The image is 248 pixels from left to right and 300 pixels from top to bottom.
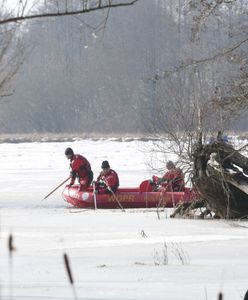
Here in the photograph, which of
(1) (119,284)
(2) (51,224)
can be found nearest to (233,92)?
(2) (51,224)

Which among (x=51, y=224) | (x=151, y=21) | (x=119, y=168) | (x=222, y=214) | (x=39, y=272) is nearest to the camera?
(x=39, y=272)

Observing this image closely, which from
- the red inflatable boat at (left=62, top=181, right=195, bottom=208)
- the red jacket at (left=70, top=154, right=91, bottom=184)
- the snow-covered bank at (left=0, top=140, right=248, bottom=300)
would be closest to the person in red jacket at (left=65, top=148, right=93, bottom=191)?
the red jacket at (left=70, top=154, right=91, bottom=184)

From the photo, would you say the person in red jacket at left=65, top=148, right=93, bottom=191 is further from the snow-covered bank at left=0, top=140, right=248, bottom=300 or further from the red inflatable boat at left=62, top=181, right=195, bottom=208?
the snow-covered bank at left=0, top=140, right=248, bottom=300

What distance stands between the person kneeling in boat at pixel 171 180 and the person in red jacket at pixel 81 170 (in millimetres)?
1903

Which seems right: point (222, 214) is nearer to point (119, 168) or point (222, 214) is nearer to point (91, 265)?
point (91, 265)

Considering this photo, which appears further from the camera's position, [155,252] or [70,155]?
[70,155]

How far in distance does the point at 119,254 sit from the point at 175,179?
7.88m

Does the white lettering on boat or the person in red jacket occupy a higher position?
the person in red jacket

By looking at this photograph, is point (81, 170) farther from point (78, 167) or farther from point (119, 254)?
point (119, 254)

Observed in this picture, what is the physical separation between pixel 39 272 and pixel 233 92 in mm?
7330

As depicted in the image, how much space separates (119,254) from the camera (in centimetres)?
995

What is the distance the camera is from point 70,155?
20750 mm

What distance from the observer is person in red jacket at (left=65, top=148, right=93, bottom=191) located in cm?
2089

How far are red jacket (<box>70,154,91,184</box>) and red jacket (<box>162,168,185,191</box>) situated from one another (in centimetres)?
266
